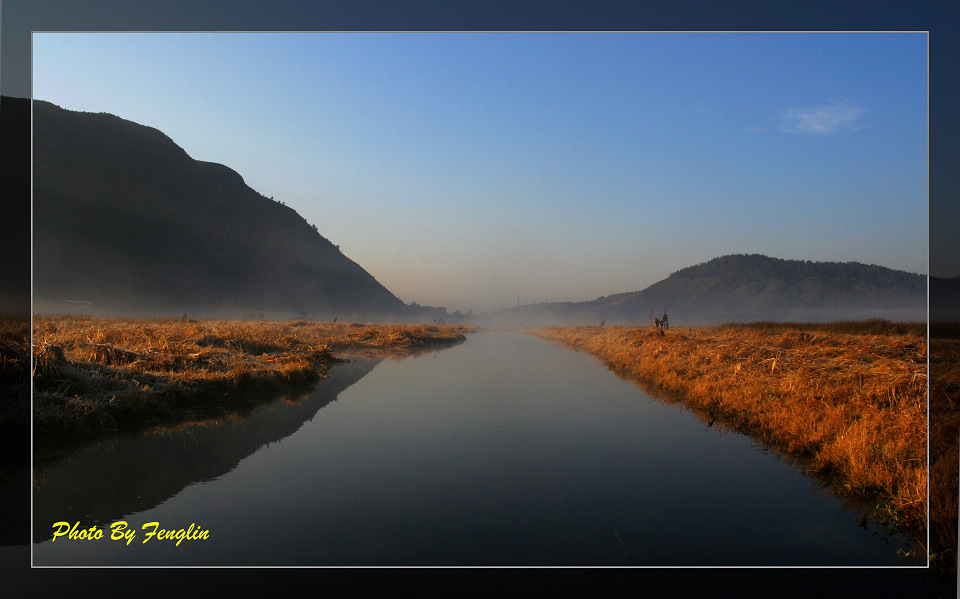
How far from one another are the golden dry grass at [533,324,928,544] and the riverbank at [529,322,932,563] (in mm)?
13

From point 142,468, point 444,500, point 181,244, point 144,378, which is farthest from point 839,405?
point 181,244

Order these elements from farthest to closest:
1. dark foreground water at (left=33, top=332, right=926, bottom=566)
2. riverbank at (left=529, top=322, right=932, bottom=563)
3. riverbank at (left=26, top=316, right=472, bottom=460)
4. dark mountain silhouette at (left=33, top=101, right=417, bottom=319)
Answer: dark mountain silhouette at (left=33, top=101, right=417, bottom=319) → riverbank at (left=26, top=316, right=472, bottom=460) → riverbank at (left=529, top=322, right=932, bottom=563) → dark foreground water at (left=33, top=332, right=926, bottom=566)

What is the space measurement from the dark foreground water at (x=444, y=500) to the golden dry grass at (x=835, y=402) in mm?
474

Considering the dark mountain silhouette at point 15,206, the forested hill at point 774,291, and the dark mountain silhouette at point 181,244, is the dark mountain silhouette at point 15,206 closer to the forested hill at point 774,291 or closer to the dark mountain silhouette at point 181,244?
the forested hill at point 774,291

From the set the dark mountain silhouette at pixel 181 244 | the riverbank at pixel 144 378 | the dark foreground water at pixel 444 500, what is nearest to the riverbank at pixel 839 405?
the dark foreground water at pixel 444 500

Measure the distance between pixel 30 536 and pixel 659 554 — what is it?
557cm

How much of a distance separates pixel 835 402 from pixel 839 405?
25.7 inches

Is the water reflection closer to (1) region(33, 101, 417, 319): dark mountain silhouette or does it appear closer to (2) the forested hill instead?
(2) the forested hill

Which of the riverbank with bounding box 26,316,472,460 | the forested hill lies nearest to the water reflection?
the riverbank with bounding box 26,316,472,460

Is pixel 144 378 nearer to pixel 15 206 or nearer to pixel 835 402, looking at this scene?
pixel 15 206

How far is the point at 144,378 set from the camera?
8.62 meters

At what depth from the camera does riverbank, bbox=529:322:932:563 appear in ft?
15.6

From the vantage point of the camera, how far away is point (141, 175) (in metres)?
47.6
